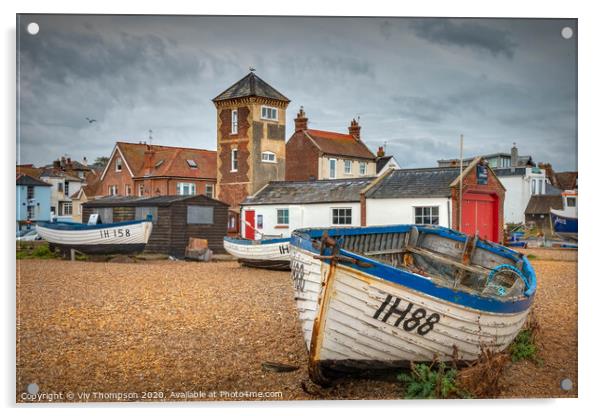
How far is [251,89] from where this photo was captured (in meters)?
9.95

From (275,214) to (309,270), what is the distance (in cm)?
1304

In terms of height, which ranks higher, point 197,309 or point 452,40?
point 452,40

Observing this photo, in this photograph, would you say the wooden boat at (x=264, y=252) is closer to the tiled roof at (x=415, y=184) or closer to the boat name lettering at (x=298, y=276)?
the tiled roof at (x=415, y=184)

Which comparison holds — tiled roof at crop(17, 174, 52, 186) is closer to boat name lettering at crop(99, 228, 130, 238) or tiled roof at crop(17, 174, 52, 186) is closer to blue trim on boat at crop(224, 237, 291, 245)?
blue trim on boat at crop(224, 237, 291, 245)

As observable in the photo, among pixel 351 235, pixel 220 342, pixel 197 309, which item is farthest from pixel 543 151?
pixel 197 309

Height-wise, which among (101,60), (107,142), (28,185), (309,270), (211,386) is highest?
(101,60)

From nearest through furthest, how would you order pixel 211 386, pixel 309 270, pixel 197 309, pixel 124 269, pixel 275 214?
pixel 309 270 < pixel 211 386 < pixel 197 309 < pixel 124 269 < pixel 275 214

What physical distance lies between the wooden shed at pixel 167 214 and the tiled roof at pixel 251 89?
810 centimetres

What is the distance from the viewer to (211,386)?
6246mm

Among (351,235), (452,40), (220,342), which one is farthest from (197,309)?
(452,40)

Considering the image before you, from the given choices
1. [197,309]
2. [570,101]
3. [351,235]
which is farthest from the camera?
[197,309]

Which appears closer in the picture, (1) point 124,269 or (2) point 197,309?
(2) point 197,309

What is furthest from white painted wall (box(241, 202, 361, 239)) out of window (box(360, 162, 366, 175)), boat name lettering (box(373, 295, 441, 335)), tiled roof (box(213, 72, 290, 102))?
boat name lettering (box(373, 295, 441, 335))

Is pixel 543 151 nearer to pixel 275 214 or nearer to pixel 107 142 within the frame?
pixel 107 142
